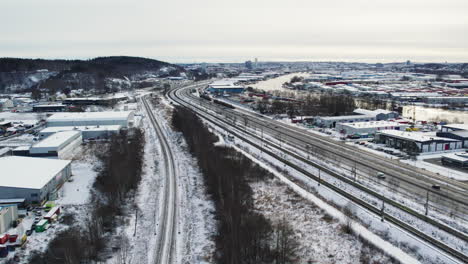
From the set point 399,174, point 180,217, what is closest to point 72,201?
point 180,217

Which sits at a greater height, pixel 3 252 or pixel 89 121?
pixel 89 121

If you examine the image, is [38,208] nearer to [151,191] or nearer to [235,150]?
[151,191]

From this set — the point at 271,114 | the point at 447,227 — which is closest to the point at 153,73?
the point at 271,114

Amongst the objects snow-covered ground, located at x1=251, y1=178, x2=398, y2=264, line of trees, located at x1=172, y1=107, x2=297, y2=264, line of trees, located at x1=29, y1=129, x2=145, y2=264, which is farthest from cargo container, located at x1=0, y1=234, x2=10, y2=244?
snow-covered ground, located at x1=251, y1=178, x2=398, y2=264

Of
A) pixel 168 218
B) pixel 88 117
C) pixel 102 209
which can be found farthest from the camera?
pixel 88 117

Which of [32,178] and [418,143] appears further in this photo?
[418,143]

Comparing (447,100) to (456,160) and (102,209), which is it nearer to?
(456,160)

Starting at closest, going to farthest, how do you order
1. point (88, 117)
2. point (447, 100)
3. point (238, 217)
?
point (238, 217), point (88, 117), point (447, 100)
